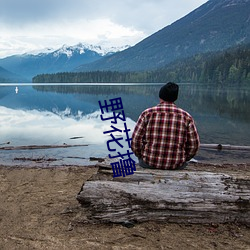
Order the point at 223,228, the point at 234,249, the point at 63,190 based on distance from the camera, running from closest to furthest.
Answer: the point at 234,249 < the point at 223,228 < the point at 63,190

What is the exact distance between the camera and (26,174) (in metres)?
9.95

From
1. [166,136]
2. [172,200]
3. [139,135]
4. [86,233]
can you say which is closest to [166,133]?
[166,136]

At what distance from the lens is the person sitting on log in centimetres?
541

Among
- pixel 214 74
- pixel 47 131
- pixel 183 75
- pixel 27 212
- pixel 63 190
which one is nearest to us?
pixel 27 212

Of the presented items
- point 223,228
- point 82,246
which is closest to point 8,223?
point 82,246

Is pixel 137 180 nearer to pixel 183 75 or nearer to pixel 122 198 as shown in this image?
pixel 122 198

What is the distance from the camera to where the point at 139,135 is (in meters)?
5.63

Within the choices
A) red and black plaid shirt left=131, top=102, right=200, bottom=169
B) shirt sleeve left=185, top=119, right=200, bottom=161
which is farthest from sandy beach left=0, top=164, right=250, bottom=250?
shirt sleeve left=185, top=119, right=200, bottom=161

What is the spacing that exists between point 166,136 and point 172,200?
1.13 metres

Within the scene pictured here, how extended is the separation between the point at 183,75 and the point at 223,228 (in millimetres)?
175488

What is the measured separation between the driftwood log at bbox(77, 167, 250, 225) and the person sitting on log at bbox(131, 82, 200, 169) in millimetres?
417

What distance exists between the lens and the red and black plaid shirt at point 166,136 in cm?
542

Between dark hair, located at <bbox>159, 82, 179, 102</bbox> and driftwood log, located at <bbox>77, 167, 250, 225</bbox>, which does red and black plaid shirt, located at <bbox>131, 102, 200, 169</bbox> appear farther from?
driftwood log, located at <bbox>77, 167, 250, 225</bbox>

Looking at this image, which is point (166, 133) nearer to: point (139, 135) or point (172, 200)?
point (139, 135)
